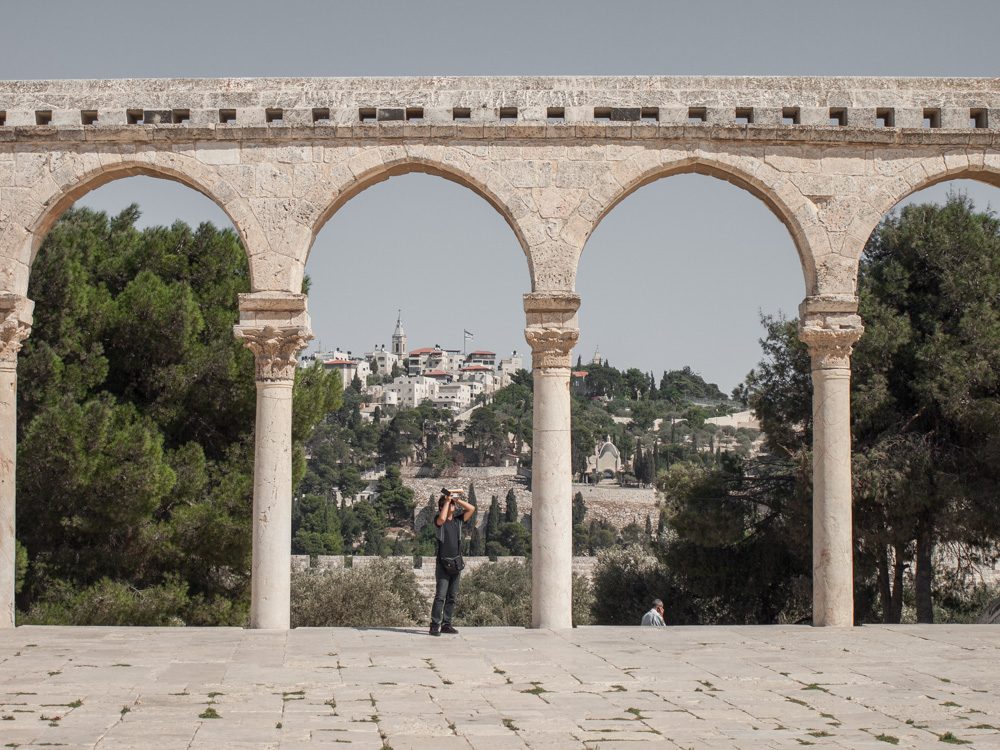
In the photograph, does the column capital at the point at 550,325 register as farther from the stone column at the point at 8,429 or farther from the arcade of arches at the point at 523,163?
Result: the stone column at the point at 8,429

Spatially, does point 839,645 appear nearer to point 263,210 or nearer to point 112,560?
point 263,210

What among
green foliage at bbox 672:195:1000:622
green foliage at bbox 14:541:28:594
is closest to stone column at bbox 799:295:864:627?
green foliage at bbox 672:195:1000:622

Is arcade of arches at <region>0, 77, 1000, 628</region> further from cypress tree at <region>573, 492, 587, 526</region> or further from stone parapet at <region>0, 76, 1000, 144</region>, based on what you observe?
cypress tree at <region>573, 492, 587, 526</region>

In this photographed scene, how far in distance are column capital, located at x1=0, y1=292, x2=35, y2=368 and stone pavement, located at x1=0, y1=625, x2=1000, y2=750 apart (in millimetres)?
3118

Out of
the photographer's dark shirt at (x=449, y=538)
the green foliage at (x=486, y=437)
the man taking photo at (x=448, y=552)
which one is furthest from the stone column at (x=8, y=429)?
the green foliage at (x=486, y=437)

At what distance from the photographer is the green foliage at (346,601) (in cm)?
3234

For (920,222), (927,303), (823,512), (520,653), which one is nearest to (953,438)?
Answer: (927,303)

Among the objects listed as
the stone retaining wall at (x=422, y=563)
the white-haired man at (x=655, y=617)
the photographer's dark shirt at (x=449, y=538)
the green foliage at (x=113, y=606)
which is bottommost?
the stone retaining wall at (x=422, y=563)

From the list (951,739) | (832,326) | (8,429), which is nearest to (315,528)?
(8,429)

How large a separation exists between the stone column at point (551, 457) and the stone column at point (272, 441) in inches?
106

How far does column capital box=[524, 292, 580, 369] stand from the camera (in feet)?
48.3

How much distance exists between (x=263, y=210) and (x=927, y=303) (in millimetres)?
13717

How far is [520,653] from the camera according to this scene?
40.7ft

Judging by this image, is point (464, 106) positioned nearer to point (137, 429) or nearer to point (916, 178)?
point (916, 178)
